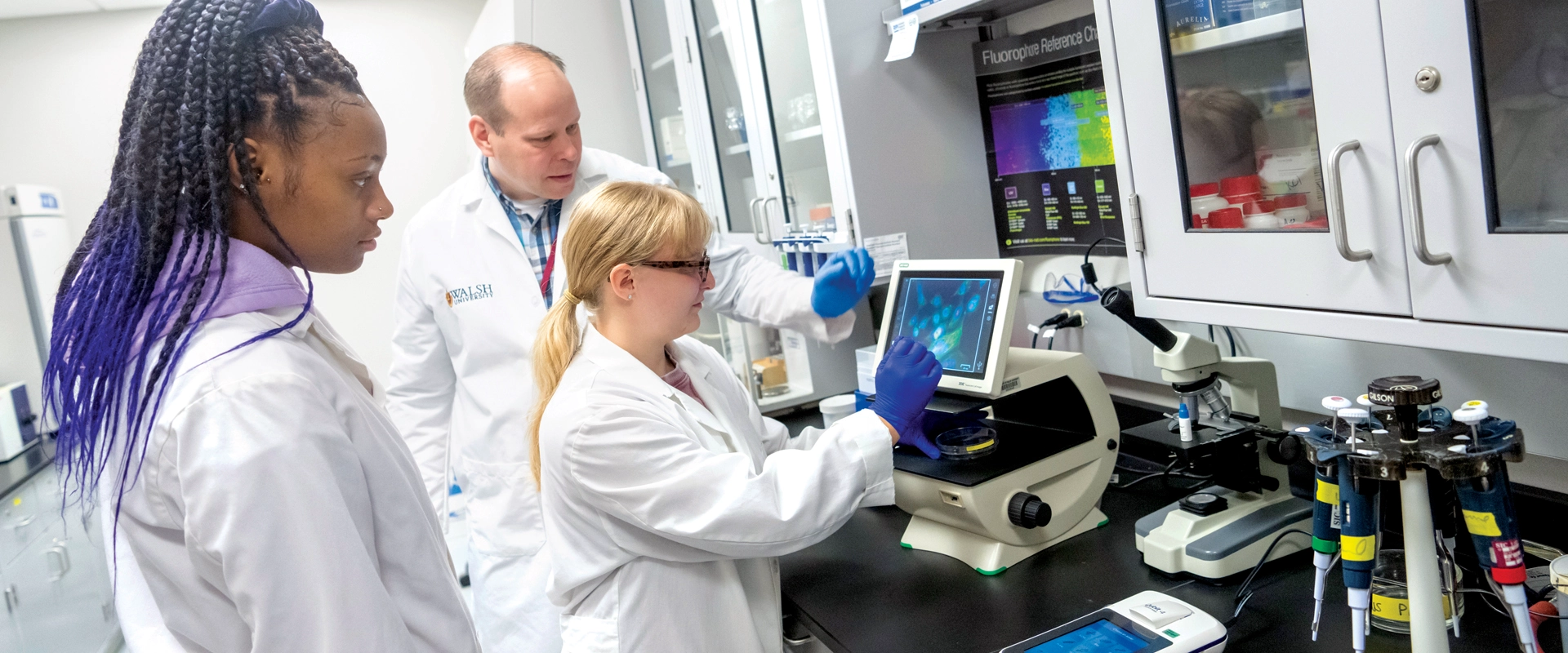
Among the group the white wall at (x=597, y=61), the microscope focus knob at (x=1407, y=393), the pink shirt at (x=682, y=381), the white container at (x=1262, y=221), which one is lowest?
the microscope focus knob at (x=1407, y=393)

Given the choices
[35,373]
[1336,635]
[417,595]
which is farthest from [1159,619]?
[35,373]

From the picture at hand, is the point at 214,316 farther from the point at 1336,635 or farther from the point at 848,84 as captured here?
the point at 848,84

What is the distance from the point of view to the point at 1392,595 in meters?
1.11

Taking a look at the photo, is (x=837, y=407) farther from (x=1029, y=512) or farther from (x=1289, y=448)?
(x=1289, y=448)

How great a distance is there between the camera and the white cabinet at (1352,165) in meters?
0.92

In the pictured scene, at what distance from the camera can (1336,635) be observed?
112cm

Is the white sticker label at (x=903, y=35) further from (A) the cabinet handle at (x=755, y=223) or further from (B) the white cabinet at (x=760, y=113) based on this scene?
(A) the cabinet handle at (x=755, y=223)

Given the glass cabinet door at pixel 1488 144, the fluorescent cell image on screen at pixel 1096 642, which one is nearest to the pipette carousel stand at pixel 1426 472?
the glass cabinet door at pixel 1488 144

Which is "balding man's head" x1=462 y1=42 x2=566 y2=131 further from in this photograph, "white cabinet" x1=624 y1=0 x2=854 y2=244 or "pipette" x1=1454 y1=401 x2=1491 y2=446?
"pipette" x1=1454 y1=401 x2=1491 y2=446

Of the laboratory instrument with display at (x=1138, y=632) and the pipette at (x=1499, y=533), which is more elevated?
the pipette at (x=1499, y=533)

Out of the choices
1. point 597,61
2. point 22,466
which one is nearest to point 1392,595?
point 597,61

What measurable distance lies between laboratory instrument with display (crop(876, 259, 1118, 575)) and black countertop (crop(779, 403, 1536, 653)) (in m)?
0.04

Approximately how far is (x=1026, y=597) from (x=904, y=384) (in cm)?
34

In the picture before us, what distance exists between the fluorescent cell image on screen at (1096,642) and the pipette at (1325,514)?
218 mm
